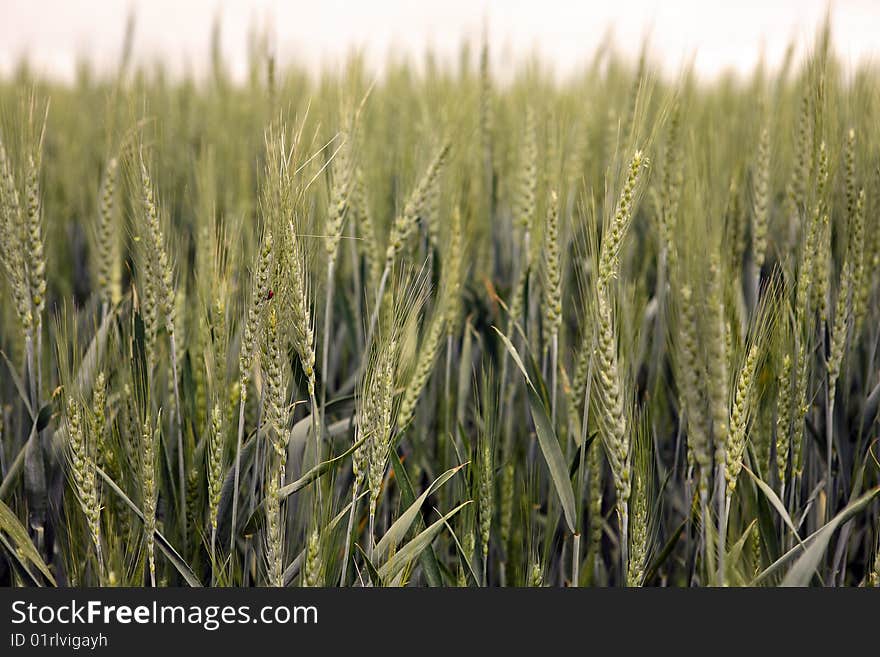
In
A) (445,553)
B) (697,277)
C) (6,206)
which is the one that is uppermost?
(6,206)

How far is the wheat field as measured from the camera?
1.05 metres

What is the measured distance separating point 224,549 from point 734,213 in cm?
134

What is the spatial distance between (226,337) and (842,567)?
48.7 inches

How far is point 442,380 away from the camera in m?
1.70

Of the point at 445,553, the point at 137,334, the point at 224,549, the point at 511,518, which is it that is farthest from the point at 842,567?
the point at 137,334

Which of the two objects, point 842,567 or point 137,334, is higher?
point 137,334

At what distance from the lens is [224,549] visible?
3.95ft

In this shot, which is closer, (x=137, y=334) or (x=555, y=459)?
(x=555, y=459)

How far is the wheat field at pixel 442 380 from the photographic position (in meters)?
1.05

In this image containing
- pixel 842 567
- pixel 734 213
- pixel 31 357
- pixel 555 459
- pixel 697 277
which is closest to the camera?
pixel 697 277

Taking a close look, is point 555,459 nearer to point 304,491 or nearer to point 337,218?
point 304,491

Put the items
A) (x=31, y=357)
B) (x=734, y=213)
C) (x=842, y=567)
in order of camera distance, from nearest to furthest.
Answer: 1. (x=31, y=357)
2. (x=842, y=567)
3. (x=734, y=213)

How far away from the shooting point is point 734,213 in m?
1.68

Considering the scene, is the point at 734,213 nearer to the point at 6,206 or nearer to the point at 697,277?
the point at 697,277
